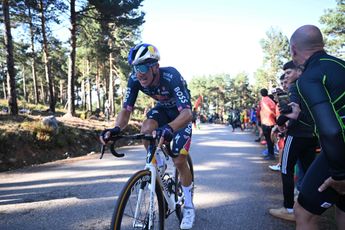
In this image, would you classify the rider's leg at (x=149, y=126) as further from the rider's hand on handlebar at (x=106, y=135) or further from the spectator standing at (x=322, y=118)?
the spectator standing at (x=322, y=118)

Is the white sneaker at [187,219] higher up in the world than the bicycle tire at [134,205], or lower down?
lower down

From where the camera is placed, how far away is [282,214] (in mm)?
4496

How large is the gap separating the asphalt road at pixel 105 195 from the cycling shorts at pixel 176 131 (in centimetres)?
105

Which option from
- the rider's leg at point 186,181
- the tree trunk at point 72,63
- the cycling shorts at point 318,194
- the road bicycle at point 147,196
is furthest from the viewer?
the tree trunk at point 72,63

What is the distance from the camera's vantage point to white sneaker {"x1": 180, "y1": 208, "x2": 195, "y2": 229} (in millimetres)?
3871

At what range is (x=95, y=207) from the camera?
16.1 feet

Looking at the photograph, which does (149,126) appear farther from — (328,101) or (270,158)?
(270,158)

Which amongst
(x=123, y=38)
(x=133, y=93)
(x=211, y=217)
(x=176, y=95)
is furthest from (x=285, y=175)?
(x=123, y=38)

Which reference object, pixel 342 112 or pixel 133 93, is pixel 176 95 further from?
pixel 342 112

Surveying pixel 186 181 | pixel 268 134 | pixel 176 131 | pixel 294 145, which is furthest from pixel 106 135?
pixel 268 134

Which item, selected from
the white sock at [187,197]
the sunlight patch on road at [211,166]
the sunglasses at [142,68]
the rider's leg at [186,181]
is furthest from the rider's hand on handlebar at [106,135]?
the sunlight patch on road at [211,166]

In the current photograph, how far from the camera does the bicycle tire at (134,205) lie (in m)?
2.65

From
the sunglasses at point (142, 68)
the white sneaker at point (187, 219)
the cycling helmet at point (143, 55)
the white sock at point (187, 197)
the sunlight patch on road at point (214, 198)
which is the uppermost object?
the cycling helmet at point (143, 55)

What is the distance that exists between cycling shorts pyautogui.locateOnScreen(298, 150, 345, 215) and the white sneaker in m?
1.74
